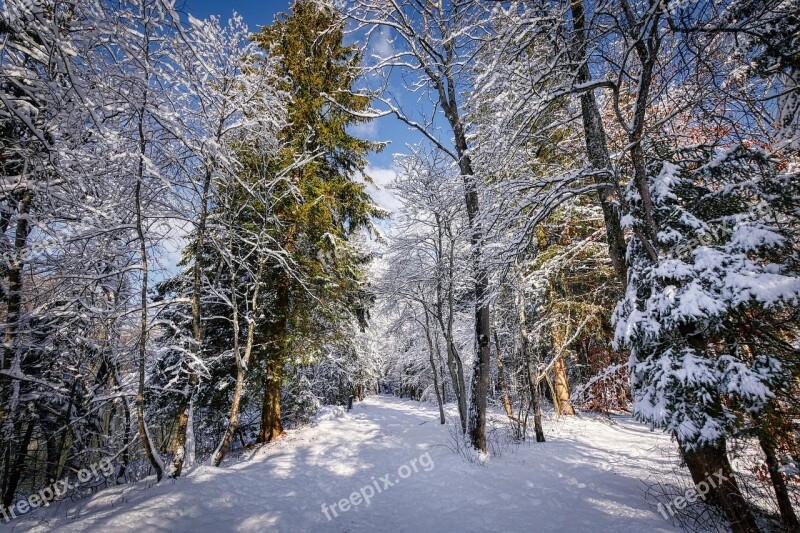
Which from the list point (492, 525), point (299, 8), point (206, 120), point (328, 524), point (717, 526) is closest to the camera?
point (717, 526)

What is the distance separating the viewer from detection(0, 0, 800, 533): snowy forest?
284 centimetres

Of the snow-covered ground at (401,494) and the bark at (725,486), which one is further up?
the bark at (725,486)

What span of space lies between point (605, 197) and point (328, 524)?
583cm

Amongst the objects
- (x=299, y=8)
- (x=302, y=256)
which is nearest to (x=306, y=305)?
(x=302, y=256)

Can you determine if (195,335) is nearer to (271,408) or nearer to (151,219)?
(151,219)

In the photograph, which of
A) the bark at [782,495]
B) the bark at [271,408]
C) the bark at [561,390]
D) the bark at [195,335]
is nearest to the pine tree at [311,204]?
the bark at [271,408]

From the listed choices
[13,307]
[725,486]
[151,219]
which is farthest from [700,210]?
[13,307]

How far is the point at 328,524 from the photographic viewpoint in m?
4.20

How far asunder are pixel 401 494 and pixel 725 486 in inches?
160

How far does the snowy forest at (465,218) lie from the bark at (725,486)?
24 mm

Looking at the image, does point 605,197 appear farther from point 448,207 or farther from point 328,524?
point 328,524

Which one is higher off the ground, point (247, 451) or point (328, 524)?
point (328, 524)

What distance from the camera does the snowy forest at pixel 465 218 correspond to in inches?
112

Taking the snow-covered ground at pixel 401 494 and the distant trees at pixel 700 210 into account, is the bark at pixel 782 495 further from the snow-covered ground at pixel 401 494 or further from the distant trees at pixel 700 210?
the snow-covered ground at pixel 401 494
